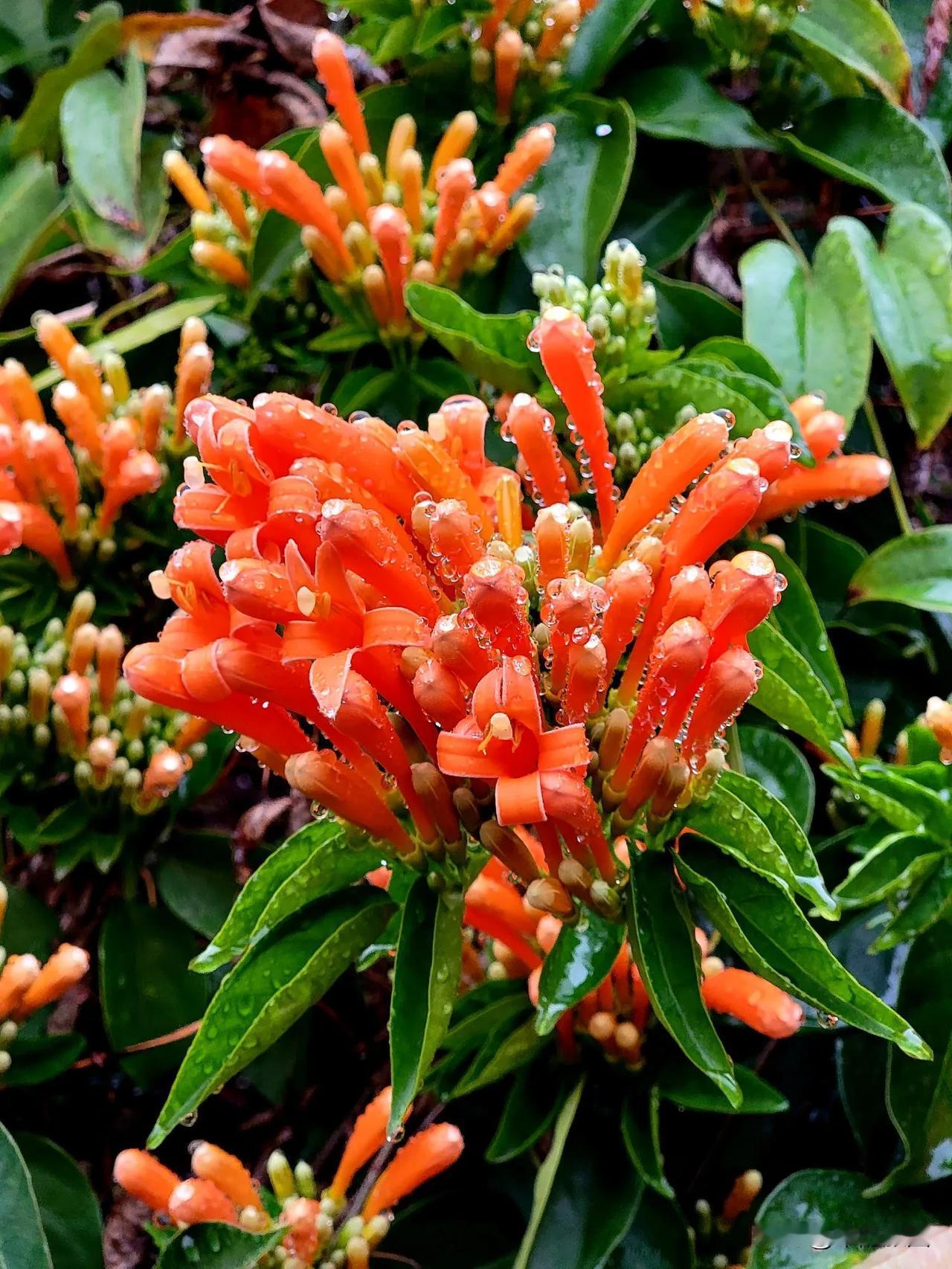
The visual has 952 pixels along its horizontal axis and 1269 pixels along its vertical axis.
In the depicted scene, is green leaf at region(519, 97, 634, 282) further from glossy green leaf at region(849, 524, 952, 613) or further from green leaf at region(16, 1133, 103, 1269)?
green leaf at region(16, 1133, 103, 1269)

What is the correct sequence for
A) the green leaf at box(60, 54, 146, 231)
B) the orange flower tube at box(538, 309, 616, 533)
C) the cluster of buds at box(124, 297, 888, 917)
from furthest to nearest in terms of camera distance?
the green leaf at box(60, 54, 146, 231) < the orange flower tube at box(538, 309, 616, 533) < the cluster of buds at box(124, 297, 888, 917)

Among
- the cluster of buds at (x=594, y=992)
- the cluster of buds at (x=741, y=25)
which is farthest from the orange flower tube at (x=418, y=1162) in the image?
the cluster of buds at (x=741, y=25)

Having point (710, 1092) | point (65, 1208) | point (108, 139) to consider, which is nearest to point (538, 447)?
point (710, 1092)

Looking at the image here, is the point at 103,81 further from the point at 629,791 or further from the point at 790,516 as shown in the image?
the point at 629,791

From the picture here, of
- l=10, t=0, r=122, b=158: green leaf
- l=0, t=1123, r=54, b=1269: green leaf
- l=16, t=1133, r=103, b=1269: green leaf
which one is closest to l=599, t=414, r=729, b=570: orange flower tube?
l=0, t=1123, r=54, b=1269: green leaf

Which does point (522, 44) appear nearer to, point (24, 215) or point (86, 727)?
point (24, 215)
